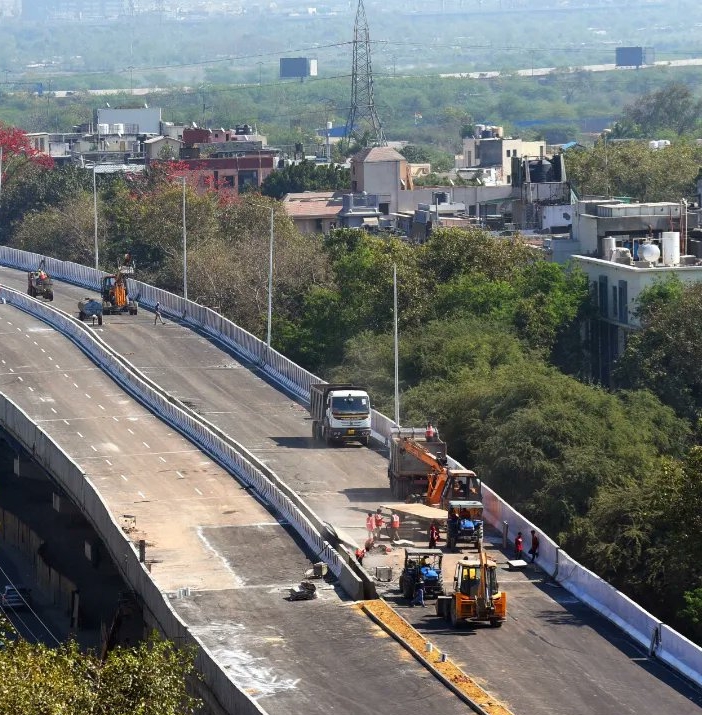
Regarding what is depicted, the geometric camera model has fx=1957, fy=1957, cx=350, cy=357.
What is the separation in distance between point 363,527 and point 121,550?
24.4 feet

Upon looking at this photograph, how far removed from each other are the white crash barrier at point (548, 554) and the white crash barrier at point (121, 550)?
9525mm

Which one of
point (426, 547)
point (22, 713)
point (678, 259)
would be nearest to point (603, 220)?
point (678, 259)

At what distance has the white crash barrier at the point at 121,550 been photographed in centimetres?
3925

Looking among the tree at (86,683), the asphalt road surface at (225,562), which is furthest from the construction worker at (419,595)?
the tree at (86,683)

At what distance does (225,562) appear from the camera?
52094mm

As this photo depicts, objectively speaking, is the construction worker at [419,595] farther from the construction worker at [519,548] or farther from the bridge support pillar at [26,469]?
the bridge support pillar at [26,469]

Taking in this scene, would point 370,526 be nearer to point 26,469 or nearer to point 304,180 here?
point 26,469

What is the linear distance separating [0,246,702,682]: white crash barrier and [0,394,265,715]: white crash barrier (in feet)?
31.3

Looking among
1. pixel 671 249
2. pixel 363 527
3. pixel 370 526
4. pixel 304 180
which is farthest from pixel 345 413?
pixel 304 180

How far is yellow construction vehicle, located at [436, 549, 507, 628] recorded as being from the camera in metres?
44.8

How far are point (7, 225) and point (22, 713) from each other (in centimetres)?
13491

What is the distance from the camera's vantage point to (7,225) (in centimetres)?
16088

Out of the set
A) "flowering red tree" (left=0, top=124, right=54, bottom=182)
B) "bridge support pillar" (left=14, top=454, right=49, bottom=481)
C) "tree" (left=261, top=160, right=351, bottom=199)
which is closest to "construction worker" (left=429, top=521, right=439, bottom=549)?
"bridge support pillar" (left=14, top=454, right=49, bottom=481)

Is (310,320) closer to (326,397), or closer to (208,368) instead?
(208,368)
